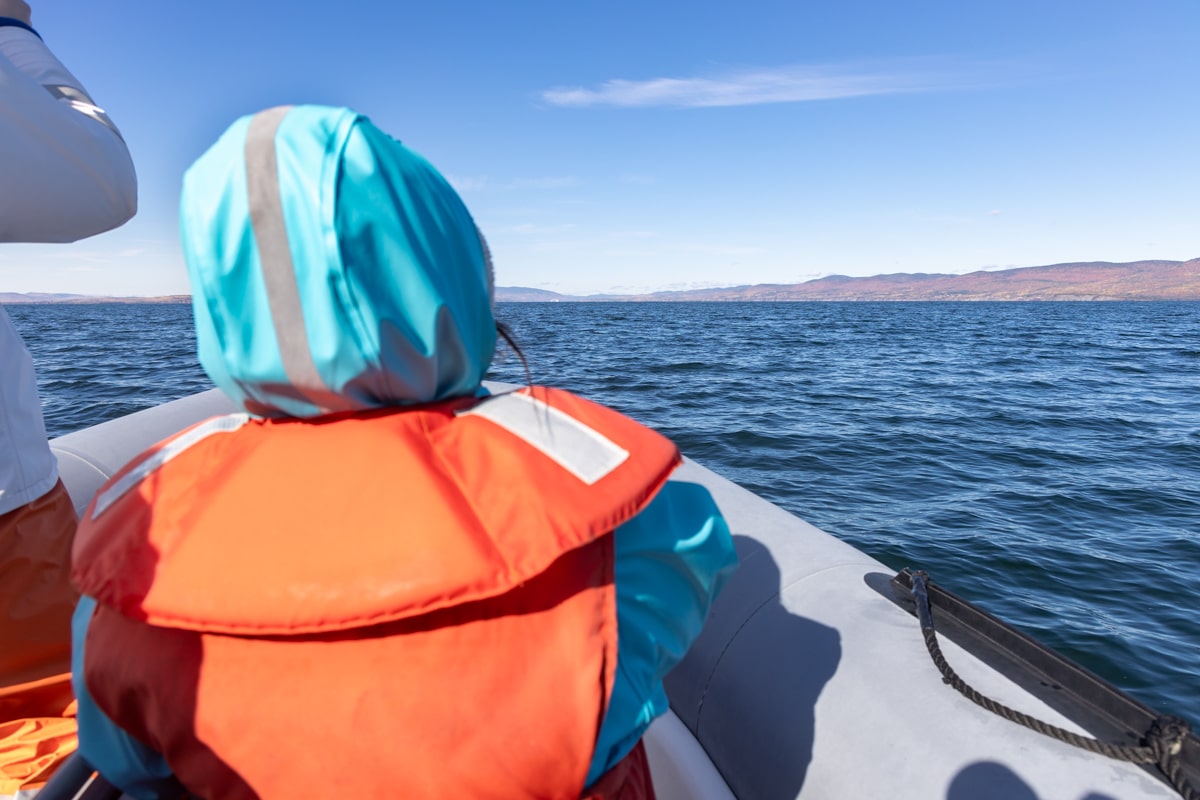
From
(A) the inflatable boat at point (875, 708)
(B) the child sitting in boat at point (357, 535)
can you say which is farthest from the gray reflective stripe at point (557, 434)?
(A) the inflatable boat at point (875, 708)

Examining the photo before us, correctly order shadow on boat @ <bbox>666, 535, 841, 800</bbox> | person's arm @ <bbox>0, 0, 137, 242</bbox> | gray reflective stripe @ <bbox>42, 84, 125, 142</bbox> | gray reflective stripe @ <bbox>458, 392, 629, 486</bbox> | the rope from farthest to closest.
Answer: shadow on boat @ <bbox>666, 535, 841, 800</bbox> → the rope → gray reflective stripe @ <bbox>42, 84, 125, 142</bbox> → person's arm @ <bbox>0, 0, 137, 242</bbox> → gray reflective stripe @ <bbox>458, 392, 629, 486</bbox>

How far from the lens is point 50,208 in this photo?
104 cm

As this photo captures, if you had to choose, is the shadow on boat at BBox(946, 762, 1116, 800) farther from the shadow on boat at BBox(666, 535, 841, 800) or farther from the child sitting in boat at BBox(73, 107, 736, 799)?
the child sitting in boat at BBox(73, 107, 736, 799)

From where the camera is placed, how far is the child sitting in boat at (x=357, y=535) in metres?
0.65

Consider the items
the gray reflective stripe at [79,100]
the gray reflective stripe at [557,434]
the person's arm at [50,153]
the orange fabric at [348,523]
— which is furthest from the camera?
the gray reflective stripe at [79,100]

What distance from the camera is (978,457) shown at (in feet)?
23.4

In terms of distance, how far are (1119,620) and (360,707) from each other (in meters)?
4.78

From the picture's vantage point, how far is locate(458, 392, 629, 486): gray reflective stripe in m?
0.74

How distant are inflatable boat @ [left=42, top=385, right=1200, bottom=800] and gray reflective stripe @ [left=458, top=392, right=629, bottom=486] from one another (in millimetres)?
757

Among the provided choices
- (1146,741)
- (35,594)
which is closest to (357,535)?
(35,594)

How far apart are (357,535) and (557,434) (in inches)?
9.3

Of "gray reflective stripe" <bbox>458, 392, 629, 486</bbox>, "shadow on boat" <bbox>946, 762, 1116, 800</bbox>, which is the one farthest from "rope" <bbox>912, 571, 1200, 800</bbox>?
"gray reflective stripe" <bbox>458, 392, 629, 486</bbox>

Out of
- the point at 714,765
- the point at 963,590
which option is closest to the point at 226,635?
the point at 714,765

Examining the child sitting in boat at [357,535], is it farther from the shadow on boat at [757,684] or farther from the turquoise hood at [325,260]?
the shadow on boat at [757,684]
